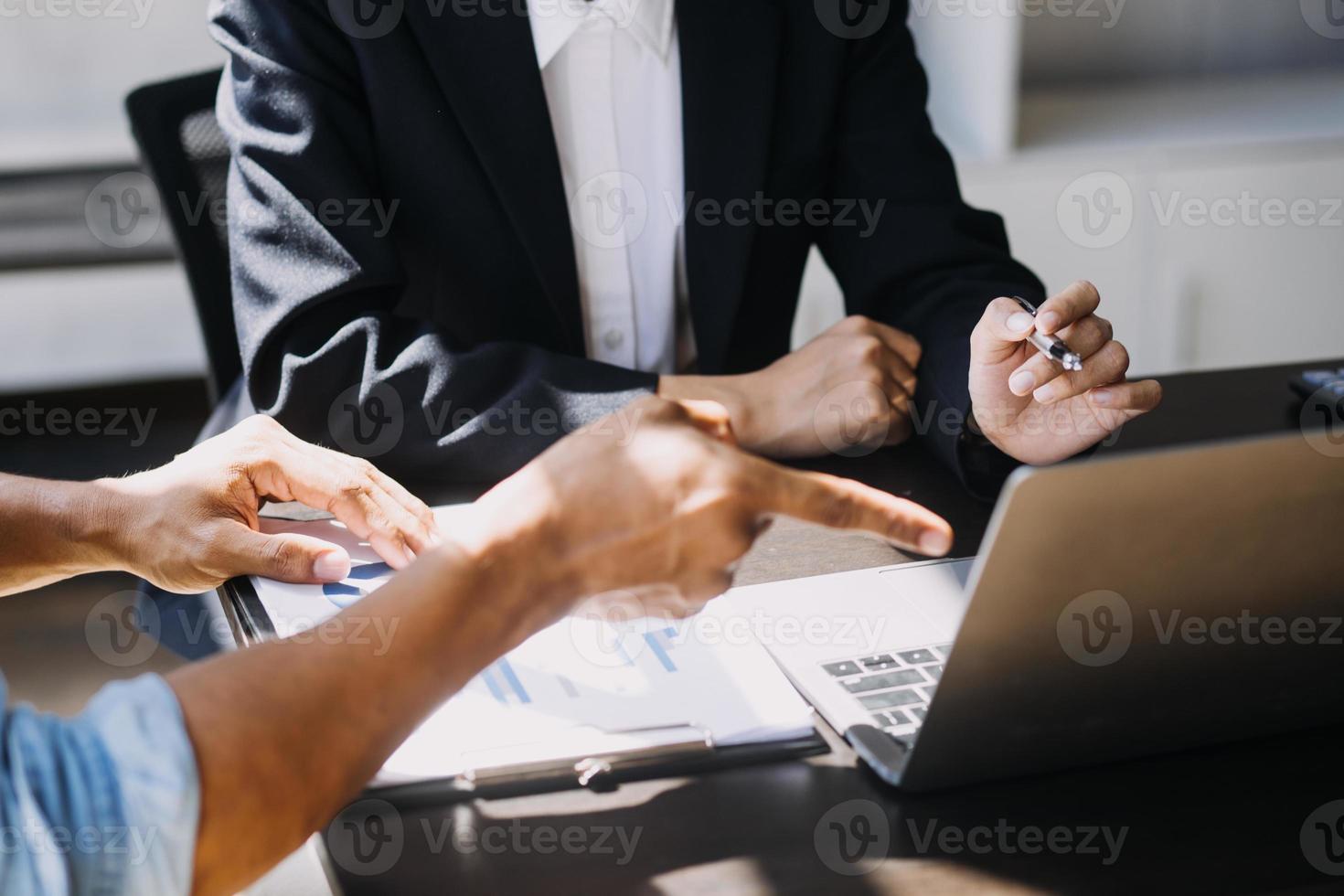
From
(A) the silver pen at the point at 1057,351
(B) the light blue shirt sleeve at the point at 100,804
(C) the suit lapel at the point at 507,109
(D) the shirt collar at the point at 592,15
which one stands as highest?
(D) the shirt collar at the point at 592,15

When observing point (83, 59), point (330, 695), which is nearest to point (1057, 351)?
point (330, 695)

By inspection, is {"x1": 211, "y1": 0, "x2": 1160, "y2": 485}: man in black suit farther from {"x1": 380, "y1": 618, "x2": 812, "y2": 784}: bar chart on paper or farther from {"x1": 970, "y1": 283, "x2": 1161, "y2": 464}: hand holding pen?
{"x1": 380, "y1": 618, "x2": 812, "y2": 784}: bar chart on paper

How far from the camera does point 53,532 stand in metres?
0.94

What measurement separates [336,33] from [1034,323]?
73 cm

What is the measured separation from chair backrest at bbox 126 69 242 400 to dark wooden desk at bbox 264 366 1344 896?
3.16 feet

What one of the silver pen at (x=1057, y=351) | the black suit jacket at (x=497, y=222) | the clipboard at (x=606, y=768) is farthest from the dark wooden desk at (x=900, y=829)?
the black suit jacket at (x=497, y=222)

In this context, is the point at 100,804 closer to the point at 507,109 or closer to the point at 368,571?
the point at 368,571

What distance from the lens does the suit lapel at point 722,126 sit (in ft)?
4.65

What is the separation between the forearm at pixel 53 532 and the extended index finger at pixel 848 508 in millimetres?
552

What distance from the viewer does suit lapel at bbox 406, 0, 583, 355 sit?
1300 millimetres

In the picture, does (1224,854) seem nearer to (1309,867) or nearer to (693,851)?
(1309,867)

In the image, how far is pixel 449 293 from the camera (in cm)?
141

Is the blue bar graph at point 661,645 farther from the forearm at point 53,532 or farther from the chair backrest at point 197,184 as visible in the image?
the chair backrest at point 197,184

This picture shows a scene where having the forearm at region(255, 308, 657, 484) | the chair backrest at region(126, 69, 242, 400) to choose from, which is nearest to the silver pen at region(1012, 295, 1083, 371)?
the forearm at region(255, 308, 657, 484)
